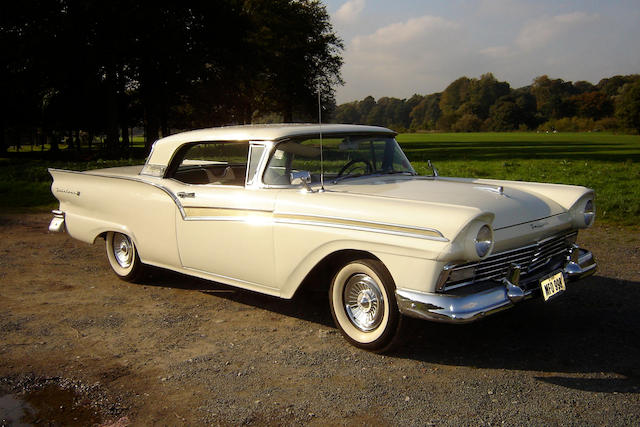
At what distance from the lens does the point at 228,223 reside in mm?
4805

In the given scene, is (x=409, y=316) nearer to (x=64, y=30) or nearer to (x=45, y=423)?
(x=45, y=423)

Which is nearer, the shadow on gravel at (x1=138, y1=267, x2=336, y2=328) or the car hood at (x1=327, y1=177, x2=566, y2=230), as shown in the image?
the car hood at (x1=327, y1=177, x2=566, y2=230)

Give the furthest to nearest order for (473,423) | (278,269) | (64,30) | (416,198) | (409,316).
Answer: (64,30) < (278,269) < (416,198) < (409,316) < (473,423)

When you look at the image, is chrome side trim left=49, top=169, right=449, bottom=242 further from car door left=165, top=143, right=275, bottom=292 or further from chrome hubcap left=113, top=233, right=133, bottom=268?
chrome hubcap left=113, top=233, right=133, bottom=268

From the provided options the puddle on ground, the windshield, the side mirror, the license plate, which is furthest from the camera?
the windshield

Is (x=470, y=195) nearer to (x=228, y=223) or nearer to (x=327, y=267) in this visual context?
(x=327, y=267)

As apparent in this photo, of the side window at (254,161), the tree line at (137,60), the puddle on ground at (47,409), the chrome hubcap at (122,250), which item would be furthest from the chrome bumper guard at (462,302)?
the tree line at (137,60)

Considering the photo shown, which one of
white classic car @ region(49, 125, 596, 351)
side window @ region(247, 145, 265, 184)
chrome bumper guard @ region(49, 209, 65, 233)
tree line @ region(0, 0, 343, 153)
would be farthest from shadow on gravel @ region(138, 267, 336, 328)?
tree line @ region(0, 0, 343, 153)

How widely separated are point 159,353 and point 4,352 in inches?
43.0

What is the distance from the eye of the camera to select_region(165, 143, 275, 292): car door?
461 cm

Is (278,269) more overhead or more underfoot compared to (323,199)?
more underfoot

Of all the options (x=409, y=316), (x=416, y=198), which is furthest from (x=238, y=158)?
(x=409, y=316)

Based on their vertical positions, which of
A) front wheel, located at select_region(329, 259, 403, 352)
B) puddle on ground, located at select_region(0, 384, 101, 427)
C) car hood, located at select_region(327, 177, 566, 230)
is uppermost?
car hood, located at select_region(327, 177, 566, 230)

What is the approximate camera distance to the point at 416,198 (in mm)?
4105
